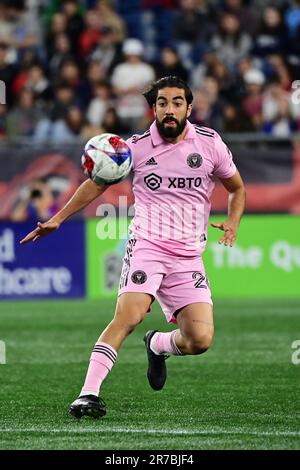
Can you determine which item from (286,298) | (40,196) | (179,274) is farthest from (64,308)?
(179,274)

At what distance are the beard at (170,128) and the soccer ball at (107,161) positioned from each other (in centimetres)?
32

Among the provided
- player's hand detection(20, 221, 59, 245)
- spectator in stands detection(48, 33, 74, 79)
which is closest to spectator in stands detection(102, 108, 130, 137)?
spectator in stands detection(48, 33, 74, 79)

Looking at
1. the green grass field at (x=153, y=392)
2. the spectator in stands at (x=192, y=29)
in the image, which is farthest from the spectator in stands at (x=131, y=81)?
the green grass field at (x=153, y=392)

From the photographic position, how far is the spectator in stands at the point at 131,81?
18562 millimetres

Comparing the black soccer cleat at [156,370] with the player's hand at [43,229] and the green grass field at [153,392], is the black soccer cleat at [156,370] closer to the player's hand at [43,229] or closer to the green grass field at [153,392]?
A: the green grass field at [153,392]

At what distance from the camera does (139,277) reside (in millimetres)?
7879

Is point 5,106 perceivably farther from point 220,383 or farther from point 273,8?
point 220,383

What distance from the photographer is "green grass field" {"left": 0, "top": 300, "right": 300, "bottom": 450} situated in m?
6.86

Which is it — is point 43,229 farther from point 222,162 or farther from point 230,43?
point 230,43

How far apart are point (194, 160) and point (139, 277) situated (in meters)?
0.86

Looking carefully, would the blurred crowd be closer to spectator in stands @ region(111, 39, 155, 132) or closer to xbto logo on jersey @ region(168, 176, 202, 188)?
spectator in stands @ region(111, 39, 155, 132)

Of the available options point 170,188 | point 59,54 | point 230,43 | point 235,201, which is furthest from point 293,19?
point 170,188

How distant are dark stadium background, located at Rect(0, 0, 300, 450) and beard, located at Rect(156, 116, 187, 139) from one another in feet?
5.88

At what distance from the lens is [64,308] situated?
52.2ft
